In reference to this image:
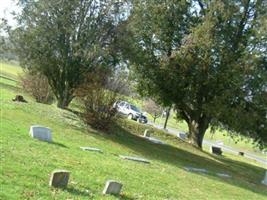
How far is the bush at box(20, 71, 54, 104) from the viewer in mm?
35812

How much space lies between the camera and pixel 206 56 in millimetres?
32250

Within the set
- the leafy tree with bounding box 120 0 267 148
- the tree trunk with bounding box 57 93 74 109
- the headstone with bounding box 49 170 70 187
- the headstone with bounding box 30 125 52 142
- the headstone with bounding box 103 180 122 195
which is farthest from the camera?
the tree trunk with bounding box 57 93 74 109

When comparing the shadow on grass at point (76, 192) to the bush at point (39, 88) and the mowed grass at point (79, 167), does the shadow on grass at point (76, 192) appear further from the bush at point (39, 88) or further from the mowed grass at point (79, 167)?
the bush at point (39, 88)

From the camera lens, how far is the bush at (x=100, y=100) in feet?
87.0

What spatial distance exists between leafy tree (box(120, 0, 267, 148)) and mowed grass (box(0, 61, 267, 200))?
626 centimetres

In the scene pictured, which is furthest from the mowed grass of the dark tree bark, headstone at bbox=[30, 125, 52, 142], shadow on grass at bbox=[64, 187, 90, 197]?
the dark tree bark

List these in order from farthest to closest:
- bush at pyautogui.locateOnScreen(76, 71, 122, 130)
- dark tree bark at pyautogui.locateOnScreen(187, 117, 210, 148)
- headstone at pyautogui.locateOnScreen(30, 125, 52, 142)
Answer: dark tree bark at pyautogui.locateOnScreen(187, 117, 210, 148) → bush at pyautogui.locateOnScreen(76, 71, 122, 130) → headstone at pyautogui.locateOnScreen(30, 125, 52, 142)

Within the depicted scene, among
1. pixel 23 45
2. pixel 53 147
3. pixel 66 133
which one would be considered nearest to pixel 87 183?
pixel 53 147

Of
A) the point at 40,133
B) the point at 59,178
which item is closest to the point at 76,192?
the point at 59,178

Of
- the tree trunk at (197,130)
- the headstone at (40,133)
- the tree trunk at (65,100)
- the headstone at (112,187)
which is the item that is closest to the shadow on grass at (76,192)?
the headstone at (112,187)

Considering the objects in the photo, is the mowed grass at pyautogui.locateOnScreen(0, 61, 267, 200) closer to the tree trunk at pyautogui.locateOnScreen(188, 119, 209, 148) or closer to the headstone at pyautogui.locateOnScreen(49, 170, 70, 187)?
the headstone at pyautogui.locateOnScreen(49, 170, 70, 187)

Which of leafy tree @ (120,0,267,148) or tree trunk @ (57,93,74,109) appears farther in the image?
tree trunk @ (57,93,74,109)

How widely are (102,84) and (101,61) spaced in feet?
13.1

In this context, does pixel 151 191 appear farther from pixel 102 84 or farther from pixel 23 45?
pixel 23 45
